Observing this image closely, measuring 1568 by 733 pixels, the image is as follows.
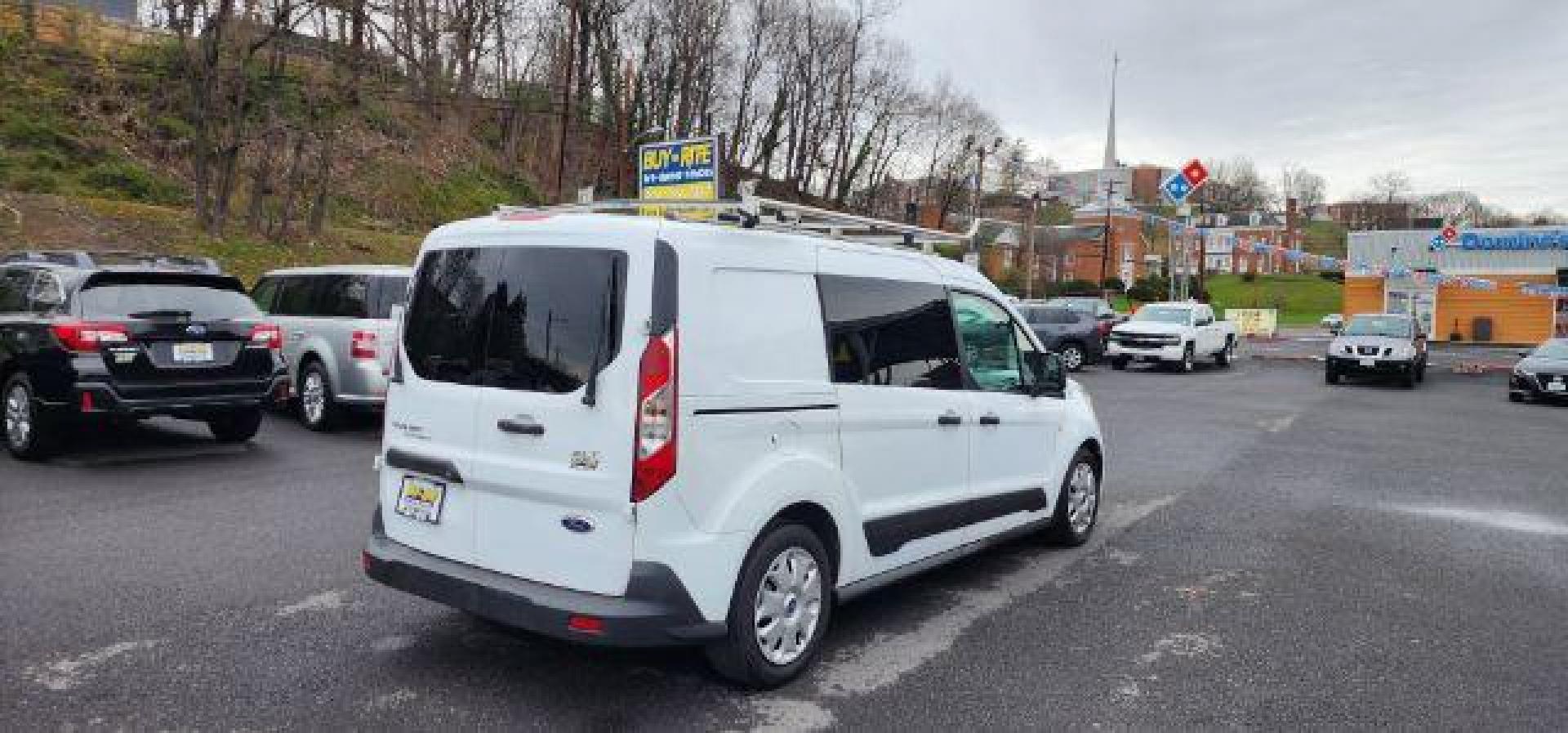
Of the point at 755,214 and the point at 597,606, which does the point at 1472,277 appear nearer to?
the point at 755,214

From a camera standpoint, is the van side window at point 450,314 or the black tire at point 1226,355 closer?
the van side window at point 450,314

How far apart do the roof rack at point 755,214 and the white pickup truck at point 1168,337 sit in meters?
21.8

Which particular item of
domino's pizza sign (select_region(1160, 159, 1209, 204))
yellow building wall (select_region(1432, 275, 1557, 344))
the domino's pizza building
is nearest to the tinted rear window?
domino's pizza sign (select_region(1160, 159, 1209, 204))

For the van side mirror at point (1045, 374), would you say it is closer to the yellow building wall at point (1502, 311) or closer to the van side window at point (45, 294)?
the van side window at point (45, 294)

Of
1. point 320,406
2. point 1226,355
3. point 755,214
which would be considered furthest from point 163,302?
point 1226,355

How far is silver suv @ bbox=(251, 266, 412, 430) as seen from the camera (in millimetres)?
10531

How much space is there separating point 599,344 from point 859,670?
5.95ft

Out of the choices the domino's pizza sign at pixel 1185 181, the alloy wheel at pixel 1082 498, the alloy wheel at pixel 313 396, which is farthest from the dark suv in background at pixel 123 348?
the domino's pizza sign at pixel 1185 181

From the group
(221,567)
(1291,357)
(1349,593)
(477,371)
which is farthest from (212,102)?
(1291,357)

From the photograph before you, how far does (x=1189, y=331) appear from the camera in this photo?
86.2ft

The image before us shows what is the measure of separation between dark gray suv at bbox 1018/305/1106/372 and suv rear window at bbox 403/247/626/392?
21616 millimetres

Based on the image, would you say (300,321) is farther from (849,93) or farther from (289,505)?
(849,93)

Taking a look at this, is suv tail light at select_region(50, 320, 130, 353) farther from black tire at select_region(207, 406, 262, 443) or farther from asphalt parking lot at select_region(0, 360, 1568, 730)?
black tire at select_region(207, 406, 262, 443)

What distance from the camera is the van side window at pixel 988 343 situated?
18.0ft
